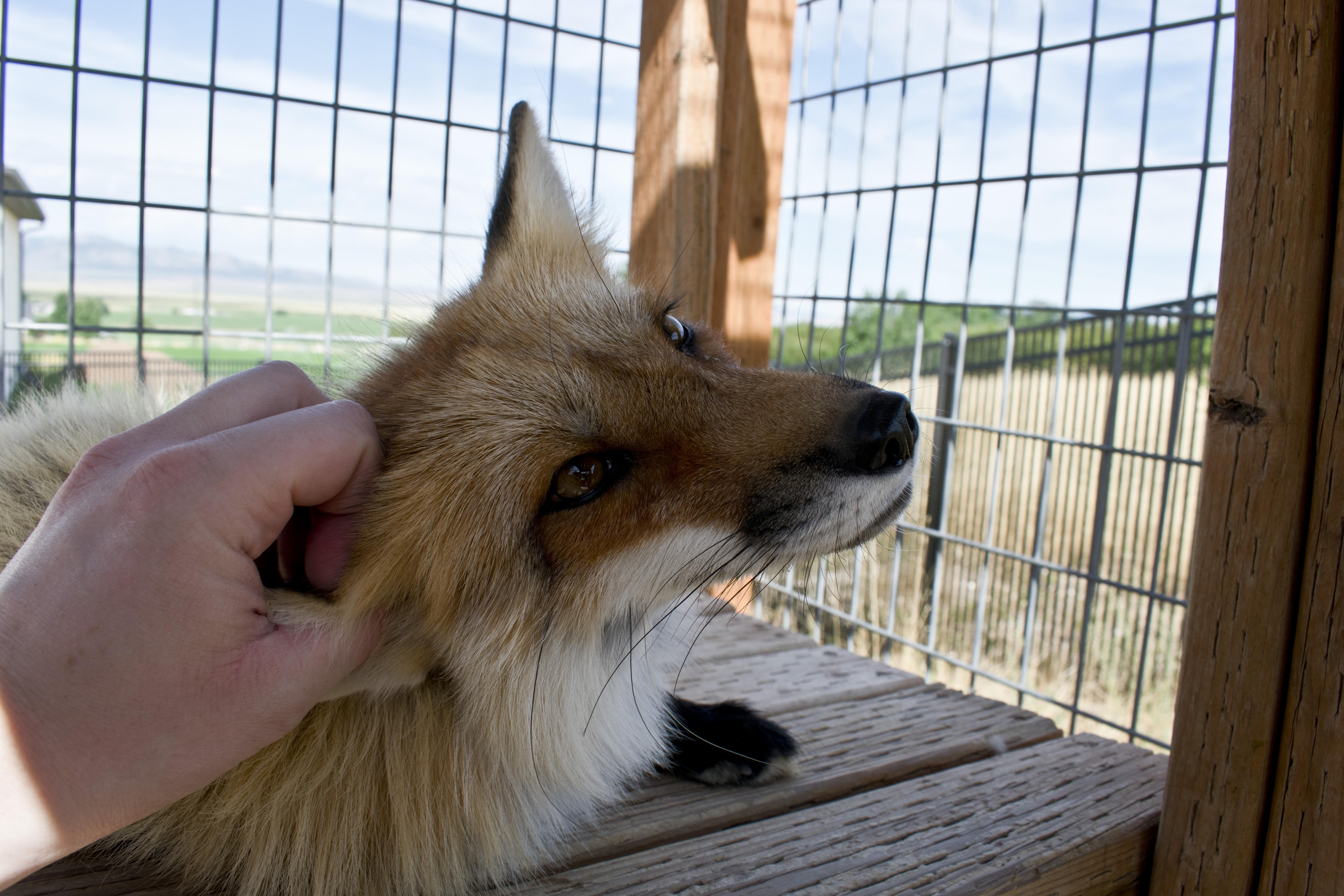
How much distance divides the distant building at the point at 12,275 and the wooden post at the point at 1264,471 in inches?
133

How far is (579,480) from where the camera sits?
1.07 metres

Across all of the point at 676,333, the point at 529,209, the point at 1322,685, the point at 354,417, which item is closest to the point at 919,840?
the point at 1322,685

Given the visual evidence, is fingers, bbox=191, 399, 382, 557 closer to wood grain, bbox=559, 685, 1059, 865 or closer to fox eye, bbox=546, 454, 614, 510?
fox eye, bbox=546, 454, 614, 510

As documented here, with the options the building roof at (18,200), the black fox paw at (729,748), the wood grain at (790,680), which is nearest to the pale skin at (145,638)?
the black fox paw at (729,748)

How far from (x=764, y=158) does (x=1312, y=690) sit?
2202mm

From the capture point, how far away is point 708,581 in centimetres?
116

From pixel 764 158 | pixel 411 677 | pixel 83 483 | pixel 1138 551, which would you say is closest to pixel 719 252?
pixel 764 158

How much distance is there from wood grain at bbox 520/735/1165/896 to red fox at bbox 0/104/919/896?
187mm

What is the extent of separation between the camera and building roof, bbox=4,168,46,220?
2.55 metres

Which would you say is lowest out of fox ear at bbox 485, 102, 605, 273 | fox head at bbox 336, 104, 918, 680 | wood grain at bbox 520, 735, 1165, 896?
wood grain at bbox 520, 735, 1165, 896

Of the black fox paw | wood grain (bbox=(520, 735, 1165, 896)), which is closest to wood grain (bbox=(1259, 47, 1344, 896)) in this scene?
wood grain (bbox=(520, 735, 1165, 896))

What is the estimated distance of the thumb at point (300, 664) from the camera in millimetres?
825

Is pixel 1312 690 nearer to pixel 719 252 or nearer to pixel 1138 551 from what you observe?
pixel 719 252

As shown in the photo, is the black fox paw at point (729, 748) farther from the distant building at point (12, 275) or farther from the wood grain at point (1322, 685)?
the distant building at point (12, 275)
